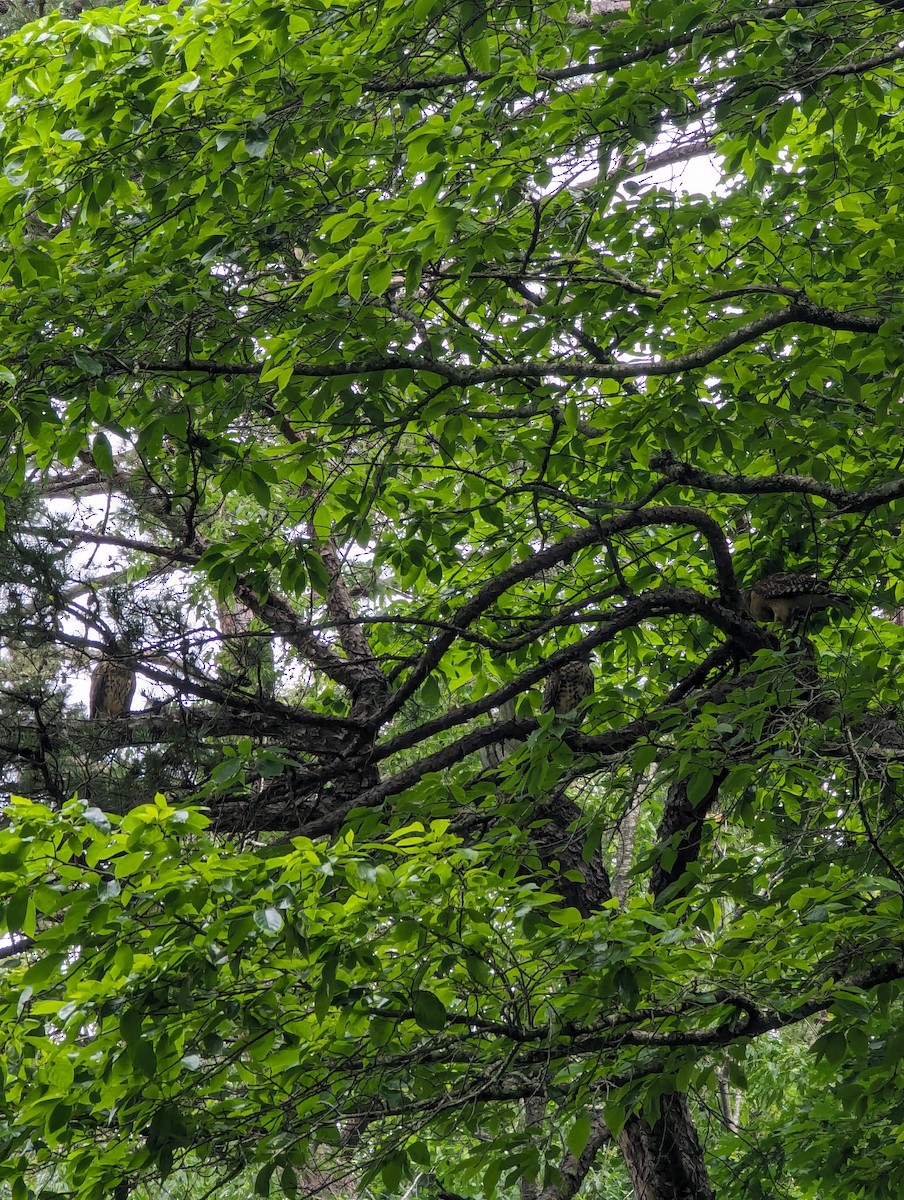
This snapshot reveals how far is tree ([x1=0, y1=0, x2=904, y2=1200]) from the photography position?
10.2 feet

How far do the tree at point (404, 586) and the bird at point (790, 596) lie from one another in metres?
0.13

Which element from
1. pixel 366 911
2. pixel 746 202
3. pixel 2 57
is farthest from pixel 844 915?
pixel 2 57

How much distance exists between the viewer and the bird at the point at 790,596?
15.9 feet

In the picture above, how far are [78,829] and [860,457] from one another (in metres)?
3.74

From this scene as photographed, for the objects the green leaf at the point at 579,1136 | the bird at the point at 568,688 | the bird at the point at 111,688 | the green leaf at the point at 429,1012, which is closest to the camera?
the green leaf at the point at 429,1012

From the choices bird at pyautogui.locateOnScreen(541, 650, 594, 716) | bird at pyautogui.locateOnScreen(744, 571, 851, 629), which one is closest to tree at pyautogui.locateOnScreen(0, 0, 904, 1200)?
bird at pyautogui.locateOnScreen(744, 571, 851, 629)

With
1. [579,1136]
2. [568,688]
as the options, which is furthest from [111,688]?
[579,1136]

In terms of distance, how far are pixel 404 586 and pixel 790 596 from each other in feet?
5.63

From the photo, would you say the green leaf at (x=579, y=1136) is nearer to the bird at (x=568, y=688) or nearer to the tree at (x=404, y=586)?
the tree at (x=404, y=586)

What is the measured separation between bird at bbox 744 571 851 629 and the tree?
0.43ft

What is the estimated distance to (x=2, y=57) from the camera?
4.17m

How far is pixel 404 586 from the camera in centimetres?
507

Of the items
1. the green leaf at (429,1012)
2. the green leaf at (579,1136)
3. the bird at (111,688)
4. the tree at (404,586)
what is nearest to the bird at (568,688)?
the tree at (404,586)

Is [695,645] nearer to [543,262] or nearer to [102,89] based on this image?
[543,262]
